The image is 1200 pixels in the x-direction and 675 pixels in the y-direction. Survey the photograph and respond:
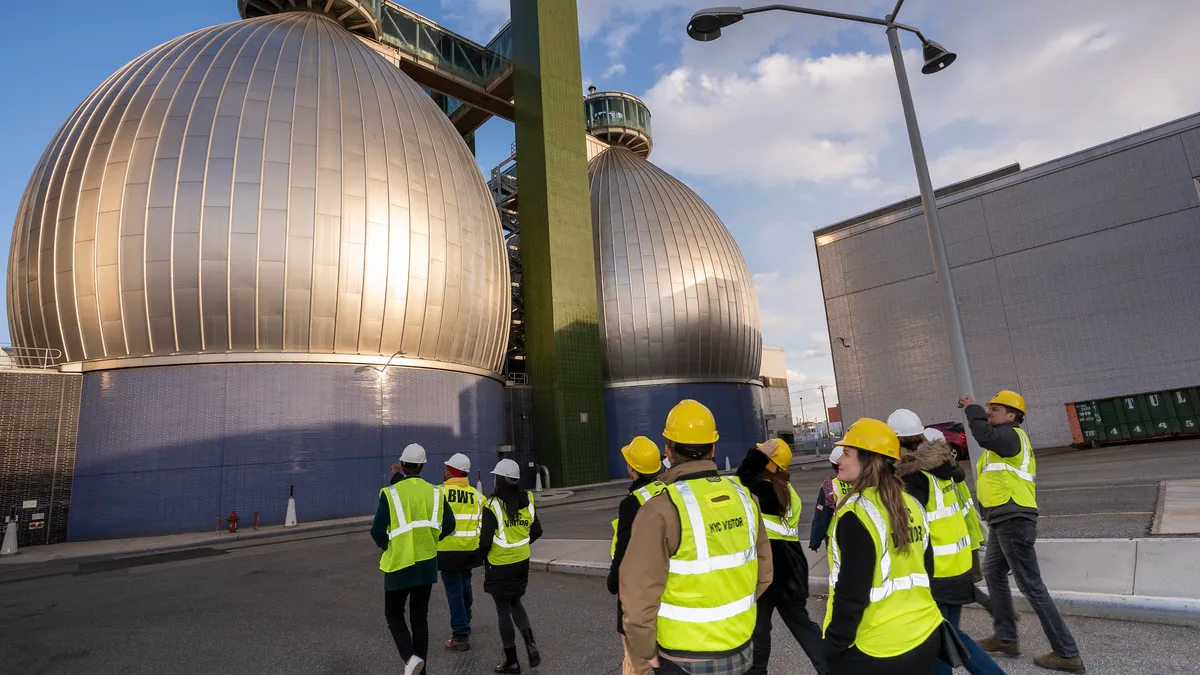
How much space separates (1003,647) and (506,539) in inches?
164

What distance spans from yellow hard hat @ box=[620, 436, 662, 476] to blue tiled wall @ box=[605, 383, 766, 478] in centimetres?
2709

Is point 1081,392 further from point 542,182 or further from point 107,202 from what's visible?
point 107,202

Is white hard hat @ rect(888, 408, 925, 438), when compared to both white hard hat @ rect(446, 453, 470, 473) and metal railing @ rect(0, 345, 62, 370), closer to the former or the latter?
white hard hat @ rect(446, 453, 470, 473)

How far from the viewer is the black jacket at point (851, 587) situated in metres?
2.60

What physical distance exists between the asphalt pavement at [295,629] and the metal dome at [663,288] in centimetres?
2357

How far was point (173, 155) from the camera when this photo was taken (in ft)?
61.9

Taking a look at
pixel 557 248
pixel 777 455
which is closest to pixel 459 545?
pixel 777 455

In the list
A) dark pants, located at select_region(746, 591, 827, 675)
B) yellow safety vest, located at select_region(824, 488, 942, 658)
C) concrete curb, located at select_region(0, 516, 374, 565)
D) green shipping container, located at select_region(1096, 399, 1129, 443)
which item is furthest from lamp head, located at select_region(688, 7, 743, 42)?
green shipping container, located at select_region(1096, 399, 1129, 443)

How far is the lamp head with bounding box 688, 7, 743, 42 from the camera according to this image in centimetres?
941

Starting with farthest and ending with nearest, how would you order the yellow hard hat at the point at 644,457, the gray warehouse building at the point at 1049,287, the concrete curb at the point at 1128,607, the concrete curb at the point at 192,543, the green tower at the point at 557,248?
the green tower at the point at 557,248 → the gray warehouse building at the point at 1049,287 → the concrete curb at the point at 192,543 → the concrete curb at the point at 1128,607 → the yellow hard hat at the point at 644,457

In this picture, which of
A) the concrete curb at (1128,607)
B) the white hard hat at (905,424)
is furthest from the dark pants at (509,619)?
the concrete curb at (1128,607)

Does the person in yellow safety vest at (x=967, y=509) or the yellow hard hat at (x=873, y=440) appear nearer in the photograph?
the yellow hard hat at (x=873, y=440)

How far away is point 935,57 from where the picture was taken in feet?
33.9

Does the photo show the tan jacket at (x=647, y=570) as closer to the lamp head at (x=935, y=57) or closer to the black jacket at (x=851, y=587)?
the black jacket at (x=851, y=587)
